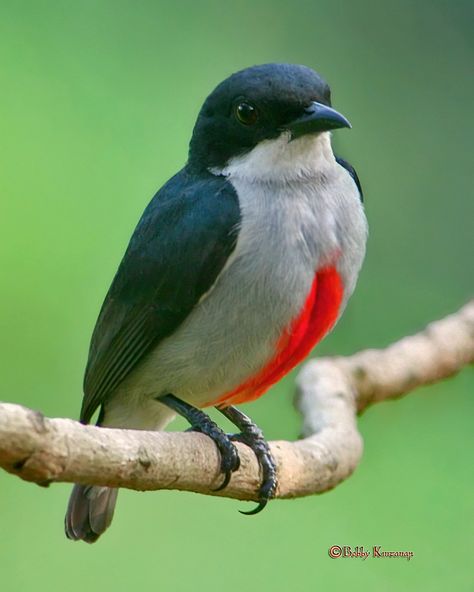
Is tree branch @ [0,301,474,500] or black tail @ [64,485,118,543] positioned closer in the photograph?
tree branch @ [0,301,474,500]

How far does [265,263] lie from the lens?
13.3ft

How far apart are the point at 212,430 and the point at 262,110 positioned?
1.02 metres

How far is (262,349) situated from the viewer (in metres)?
4.13

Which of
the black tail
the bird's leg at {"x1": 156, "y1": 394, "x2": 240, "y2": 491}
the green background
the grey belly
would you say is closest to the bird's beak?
the grey belly

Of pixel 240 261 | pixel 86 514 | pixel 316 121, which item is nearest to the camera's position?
pixel 316 121

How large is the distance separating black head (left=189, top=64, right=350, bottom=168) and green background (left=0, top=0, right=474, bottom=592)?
3.24ft

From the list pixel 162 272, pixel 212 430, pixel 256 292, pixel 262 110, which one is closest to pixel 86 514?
pixel 212 430

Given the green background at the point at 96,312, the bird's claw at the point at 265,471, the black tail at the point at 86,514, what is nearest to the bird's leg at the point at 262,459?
the bird's claw at the point at 265,471

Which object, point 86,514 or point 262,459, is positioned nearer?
point 262,459

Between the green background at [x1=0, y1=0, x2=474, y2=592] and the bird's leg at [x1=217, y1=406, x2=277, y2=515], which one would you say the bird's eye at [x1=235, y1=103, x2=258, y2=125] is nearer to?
the bird's leg at [x1=217, y1=406, x2=277, y2=515]

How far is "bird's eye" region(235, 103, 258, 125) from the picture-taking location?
161 inches

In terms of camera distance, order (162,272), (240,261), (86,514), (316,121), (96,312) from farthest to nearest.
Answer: (96,312)
(86,514)
(162,272)
(240,261)
(316,121)

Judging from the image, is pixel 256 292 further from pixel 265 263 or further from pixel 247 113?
pixel 247 113

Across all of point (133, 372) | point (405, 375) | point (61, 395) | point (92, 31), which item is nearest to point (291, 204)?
point (133, 372)
